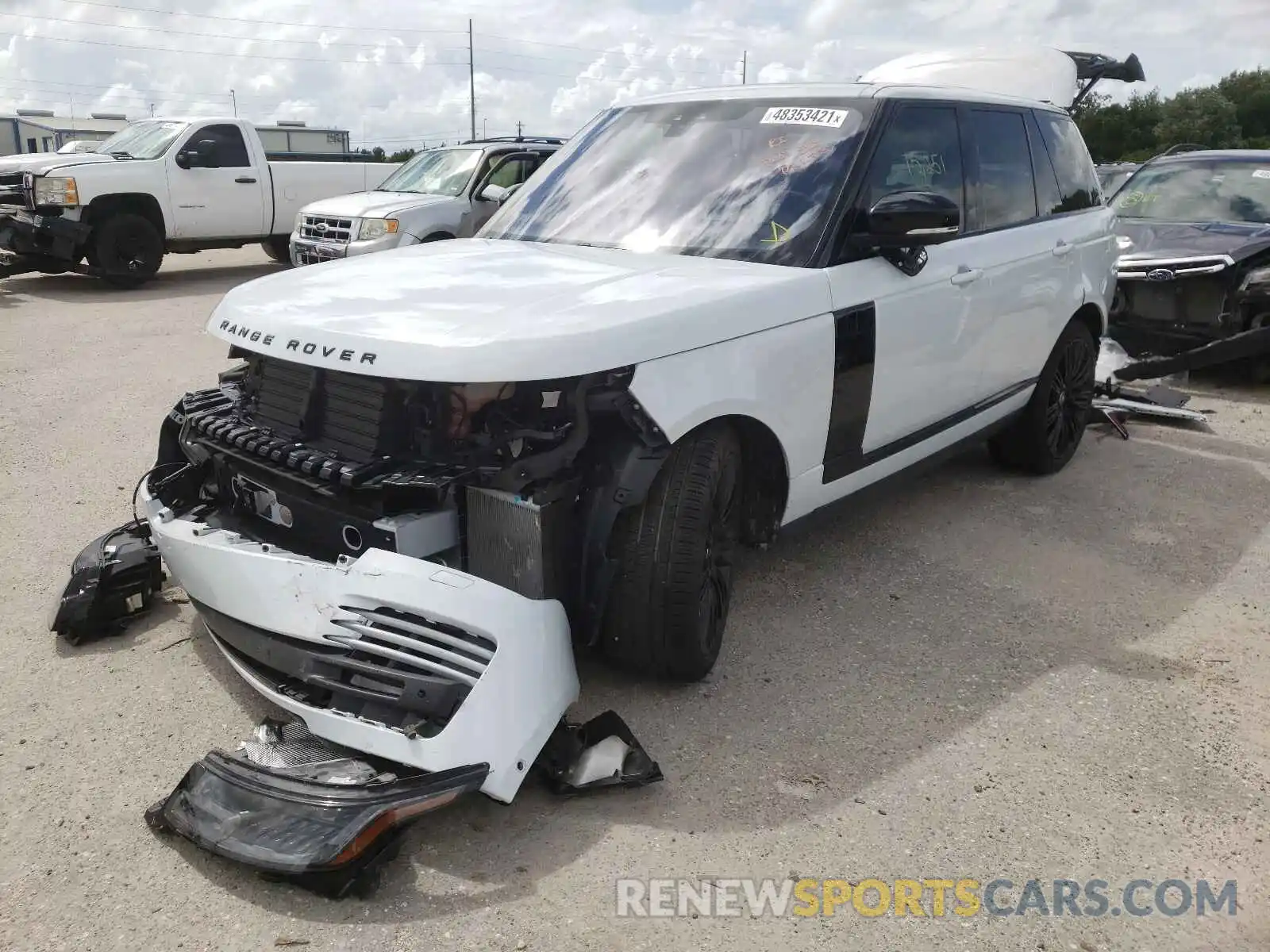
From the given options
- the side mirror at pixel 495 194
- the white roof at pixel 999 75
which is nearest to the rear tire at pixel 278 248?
the side mirror at pixel 495 194

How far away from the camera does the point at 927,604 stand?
4.12 metres

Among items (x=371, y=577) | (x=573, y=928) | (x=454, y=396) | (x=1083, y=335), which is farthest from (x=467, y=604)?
(x=1083, y=335)

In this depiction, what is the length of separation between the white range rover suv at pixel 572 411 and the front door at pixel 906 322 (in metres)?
0.01

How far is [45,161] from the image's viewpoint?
11.7 meters

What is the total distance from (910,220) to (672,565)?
4.84 ft

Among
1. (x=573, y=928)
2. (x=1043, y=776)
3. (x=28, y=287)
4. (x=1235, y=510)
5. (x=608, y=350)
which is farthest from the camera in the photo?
(x=28, y=287)

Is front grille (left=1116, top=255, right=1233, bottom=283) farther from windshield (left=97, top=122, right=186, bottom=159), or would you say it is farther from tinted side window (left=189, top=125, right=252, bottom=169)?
windshield (left=97, top=122, right=186, bottom=159)

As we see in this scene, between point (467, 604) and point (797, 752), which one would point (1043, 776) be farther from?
point (467, 604)

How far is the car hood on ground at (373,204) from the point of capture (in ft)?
35.4

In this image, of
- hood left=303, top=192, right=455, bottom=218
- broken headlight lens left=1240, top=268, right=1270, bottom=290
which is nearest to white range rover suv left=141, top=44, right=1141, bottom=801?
broken headlight lens left=1240, top=268, right=1270, bottom=290

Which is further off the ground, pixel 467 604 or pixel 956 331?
pixel 956 331

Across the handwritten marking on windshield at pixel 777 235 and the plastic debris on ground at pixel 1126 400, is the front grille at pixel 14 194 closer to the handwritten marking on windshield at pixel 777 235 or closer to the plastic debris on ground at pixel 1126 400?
the handwritten marking on windshield at pixel 777 235

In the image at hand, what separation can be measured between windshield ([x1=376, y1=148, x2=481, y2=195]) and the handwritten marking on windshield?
8.46 m

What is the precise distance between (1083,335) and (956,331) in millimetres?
1838
